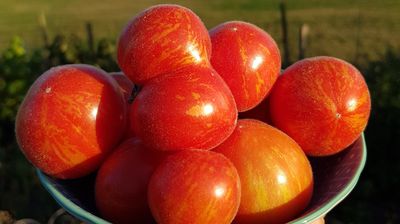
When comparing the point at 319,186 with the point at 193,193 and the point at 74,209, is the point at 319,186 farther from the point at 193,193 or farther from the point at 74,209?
the point at 74,209

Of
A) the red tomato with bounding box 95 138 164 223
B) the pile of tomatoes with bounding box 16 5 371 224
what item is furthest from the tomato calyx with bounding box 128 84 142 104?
the red tomato with bounding box 95 138 164 223

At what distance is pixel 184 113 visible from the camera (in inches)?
38.2

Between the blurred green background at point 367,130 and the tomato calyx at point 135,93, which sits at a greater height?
the tomato calyx at point 135,93

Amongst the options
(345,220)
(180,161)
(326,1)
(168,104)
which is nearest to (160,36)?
(168,104)

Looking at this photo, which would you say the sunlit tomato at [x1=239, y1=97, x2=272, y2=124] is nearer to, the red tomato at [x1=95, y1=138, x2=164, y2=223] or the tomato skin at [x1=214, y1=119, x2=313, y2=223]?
the tomato skin at [x1=214, y1=119, x2=313, y2=223]

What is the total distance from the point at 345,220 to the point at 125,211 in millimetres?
2214

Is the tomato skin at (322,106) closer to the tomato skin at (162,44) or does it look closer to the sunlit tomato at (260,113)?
the sunlit tomato at (260,113)

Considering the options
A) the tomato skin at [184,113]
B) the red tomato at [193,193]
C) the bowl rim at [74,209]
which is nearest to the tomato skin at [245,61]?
the tomato skin at [184,113]

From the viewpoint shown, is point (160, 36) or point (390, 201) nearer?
point (160, 36)

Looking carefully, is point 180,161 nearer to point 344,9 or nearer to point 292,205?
point 292,205

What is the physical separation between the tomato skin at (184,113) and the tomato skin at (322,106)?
0.19m

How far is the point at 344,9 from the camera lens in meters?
9.09

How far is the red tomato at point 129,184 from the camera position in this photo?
102cm

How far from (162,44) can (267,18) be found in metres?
8.29
